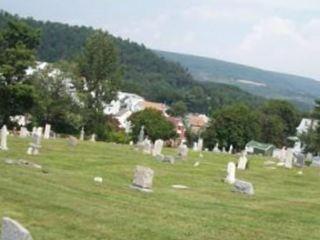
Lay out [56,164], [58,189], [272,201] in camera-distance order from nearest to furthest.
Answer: [58,189] → [272,201] → [56,164]

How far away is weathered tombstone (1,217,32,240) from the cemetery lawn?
3.73m

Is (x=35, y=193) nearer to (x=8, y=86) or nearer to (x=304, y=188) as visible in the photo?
(x=304, y=188)

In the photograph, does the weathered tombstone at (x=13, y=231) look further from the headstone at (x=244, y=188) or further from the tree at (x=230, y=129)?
the tree at (x=230, y=129)

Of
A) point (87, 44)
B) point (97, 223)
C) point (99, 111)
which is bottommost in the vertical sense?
point (97, 223)

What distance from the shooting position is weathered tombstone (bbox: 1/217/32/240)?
8719 millimetres

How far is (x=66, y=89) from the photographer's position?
70375mm

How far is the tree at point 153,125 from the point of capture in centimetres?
9869

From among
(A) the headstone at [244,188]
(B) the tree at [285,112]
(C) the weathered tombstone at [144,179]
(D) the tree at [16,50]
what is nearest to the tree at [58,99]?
(D) the tree at [16,50]

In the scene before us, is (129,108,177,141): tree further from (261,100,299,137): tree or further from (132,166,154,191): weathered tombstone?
(132,166,154,191): weathered tombstone

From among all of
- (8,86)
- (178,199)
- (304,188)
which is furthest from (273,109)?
(178,199)

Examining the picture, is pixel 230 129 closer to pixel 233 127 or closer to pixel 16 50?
pixel 233 127

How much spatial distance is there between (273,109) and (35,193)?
4181 inches

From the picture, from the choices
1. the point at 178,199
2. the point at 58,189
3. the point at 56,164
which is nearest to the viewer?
the point at 58,189

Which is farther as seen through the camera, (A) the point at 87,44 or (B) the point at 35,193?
(A) the point at 87,44
